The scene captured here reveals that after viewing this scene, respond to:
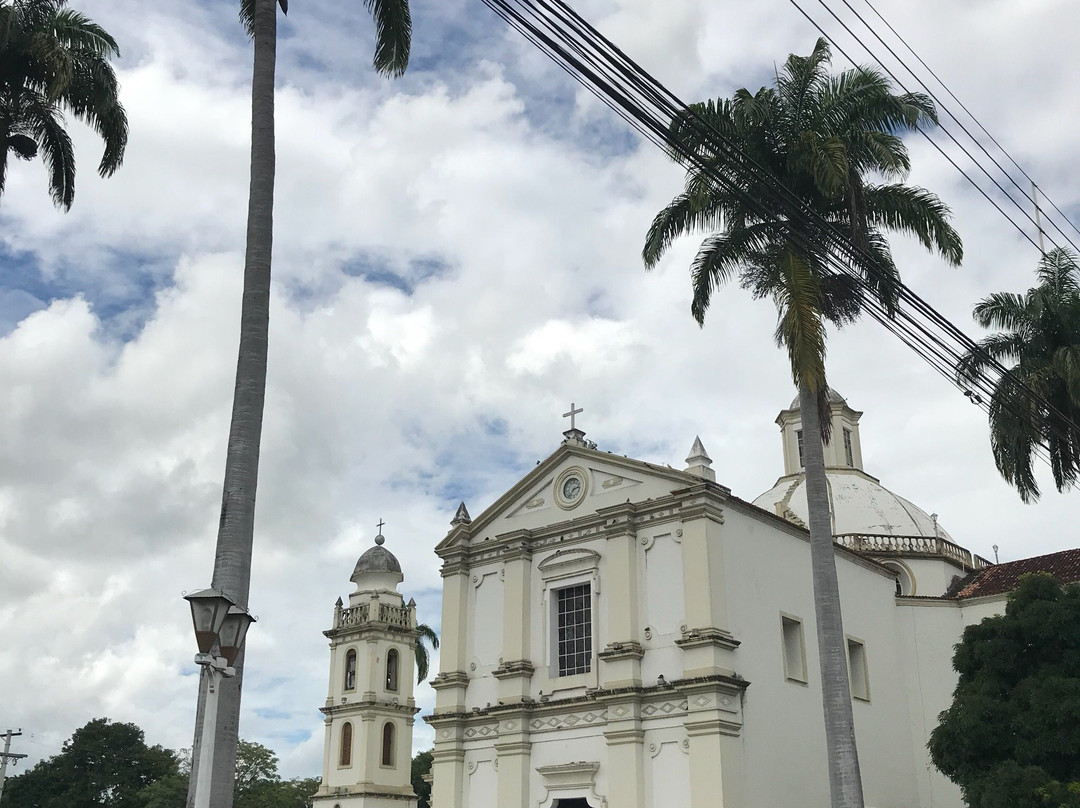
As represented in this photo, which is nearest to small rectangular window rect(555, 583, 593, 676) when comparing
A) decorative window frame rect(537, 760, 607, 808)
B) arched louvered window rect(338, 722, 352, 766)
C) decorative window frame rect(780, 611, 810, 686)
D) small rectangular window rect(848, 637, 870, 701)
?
decorative window frame rect(537, 760, 607, 808)

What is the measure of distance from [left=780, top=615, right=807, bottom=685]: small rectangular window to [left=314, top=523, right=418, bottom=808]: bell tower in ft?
76.9

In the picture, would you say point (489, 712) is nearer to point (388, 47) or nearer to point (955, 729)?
point (955, 729)

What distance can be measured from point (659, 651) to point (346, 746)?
24.7m

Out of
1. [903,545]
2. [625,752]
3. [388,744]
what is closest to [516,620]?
[625,752]

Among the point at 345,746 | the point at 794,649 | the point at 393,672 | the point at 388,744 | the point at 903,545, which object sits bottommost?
the point at 794,649

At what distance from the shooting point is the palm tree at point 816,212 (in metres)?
18.3

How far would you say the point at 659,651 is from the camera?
78.8 feet

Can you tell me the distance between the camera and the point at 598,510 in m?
26.0

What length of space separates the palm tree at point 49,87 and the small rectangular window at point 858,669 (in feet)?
63.4

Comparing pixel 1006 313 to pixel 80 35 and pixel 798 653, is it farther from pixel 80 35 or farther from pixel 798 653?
pixel 80 35

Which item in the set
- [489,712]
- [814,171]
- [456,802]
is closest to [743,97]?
[814,171]

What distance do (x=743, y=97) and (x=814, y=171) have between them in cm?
223

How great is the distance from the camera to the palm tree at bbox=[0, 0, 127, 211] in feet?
58.8

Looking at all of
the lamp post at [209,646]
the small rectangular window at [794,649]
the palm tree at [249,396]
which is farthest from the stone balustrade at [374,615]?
the lamp post at [209,646]
